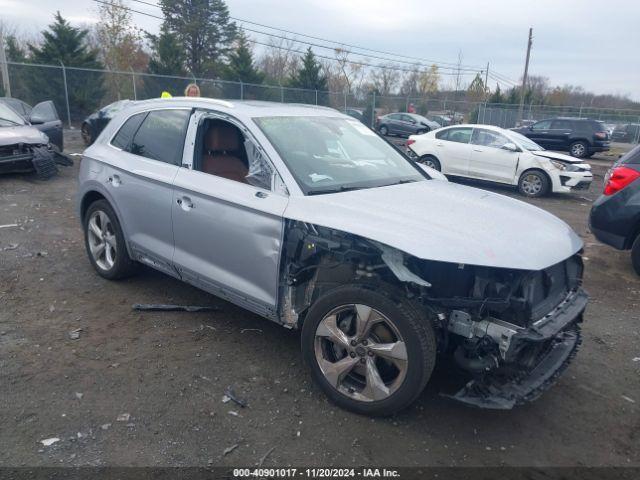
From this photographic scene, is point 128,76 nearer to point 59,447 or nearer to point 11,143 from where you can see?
point 11,143

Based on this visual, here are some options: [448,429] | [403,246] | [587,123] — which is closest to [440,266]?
[403,246]

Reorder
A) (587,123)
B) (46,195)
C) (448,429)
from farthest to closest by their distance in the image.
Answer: (587,123) < (46,195) < (448,429)

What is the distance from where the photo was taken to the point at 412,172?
4.43m

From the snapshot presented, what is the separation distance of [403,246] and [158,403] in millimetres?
1860

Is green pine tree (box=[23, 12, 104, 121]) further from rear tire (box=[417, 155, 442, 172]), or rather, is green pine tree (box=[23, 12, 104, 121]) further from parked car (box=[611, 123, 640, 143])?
parked car (box=[611, 123, 640, 143])

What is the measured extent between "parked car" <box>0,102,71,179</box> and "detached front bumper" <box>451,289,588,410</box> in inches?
379

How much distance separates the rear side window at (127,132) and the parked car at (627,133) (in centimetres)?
3366

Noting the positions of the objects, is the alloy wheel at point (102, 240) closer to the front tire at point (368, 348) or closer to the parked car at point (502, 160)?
the front tire at point (368, 348)

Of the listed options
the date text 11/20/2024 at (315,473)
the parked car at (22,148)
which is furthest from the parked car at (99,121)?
the date text 11/20/2024 at (315,473)

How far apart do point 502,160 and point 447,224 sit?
9.99 meters

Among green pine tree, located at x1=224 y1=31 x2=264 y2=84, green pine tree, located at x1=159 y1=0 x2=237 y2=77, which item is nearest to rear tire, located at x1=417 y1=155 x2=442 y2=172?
green pine tree, located at x1=224 y1=31 x2=264 y2=84

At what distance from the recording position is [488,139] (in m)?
12.6

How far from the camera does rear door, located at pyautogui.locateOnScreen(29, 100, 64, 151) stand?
10.5 metres

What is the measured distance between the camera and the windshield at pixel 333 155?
3670mm
